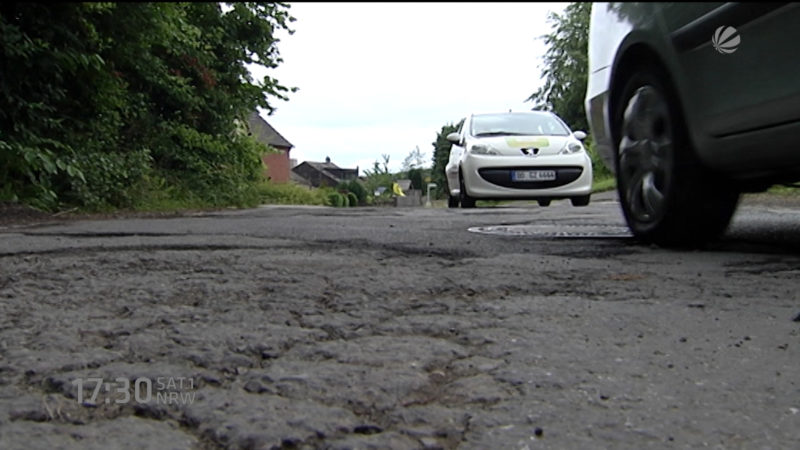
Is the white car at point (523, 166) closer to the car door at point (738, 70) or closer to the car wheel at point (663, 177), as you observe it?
the car wheel at point (663, 177)

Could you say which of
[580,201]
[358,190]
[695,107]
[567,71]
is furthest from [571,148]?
[358,190]

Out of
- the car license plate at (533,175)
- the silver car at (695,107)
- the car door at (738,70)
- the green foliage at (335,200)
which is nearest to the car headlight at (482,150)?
the car license plate at (533,175)

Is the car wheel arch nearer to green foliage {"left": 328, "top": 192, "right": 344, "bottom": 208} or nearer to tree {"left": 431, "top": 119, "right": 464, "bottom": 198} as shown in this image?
green foliage {"left": 328, "top": 192, "right": 344, "bottom": 208}

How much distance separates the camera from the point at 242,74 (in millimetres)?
11938

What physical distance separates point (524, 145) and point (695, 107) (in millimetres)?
7072

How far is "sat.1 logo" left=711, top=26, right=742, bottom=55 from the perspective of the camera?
308cm

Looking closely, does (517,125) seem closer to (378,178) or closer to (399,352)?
(399,352)

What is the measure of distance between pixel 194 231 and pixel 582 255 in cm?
249

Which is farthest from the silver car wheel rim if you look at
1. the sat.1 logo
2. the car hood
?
the car hood

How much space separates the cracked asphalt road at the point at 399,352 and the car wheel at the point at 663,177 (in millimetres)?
342

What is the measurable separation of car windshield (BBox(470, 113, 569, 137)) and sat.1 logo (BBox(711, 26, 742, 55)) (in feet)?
24.9

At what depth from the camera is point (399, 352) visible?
67.8 inches

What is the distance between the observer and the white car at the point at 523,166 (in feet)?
33.8

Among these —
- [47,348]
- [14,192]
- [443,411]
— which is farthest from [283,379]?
[14,192]
